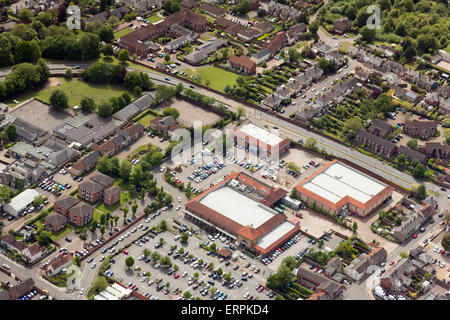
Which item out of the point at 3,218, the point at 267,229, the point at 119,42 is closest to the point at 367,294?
the point at 267,229

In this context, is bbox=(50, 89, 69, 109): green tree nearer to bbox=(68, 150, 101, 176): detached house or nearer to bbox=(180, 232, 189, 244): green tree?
bbox=(68, 150, 101, 176): detached house

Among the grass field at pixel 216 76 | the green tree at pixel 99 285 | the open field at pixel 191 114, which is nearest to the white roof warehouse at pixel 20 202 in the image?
the green tree at pixel 99 285

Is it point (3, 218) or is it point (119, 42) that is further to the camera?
point (119, 42)

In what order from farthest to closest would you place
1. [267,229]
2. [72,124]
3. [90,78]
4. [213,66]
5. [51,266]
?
[213,66] → [90,78] → [72,124] → [267,229] → [51,266]

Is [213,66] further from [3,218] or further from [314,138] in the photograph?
[3,218]

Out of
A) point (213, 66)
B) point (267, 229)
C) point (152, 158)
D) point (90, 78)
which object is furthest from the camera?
point (213, 66)

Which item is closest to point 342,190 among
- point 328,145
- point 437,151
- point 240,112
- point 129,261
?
point 328,145
